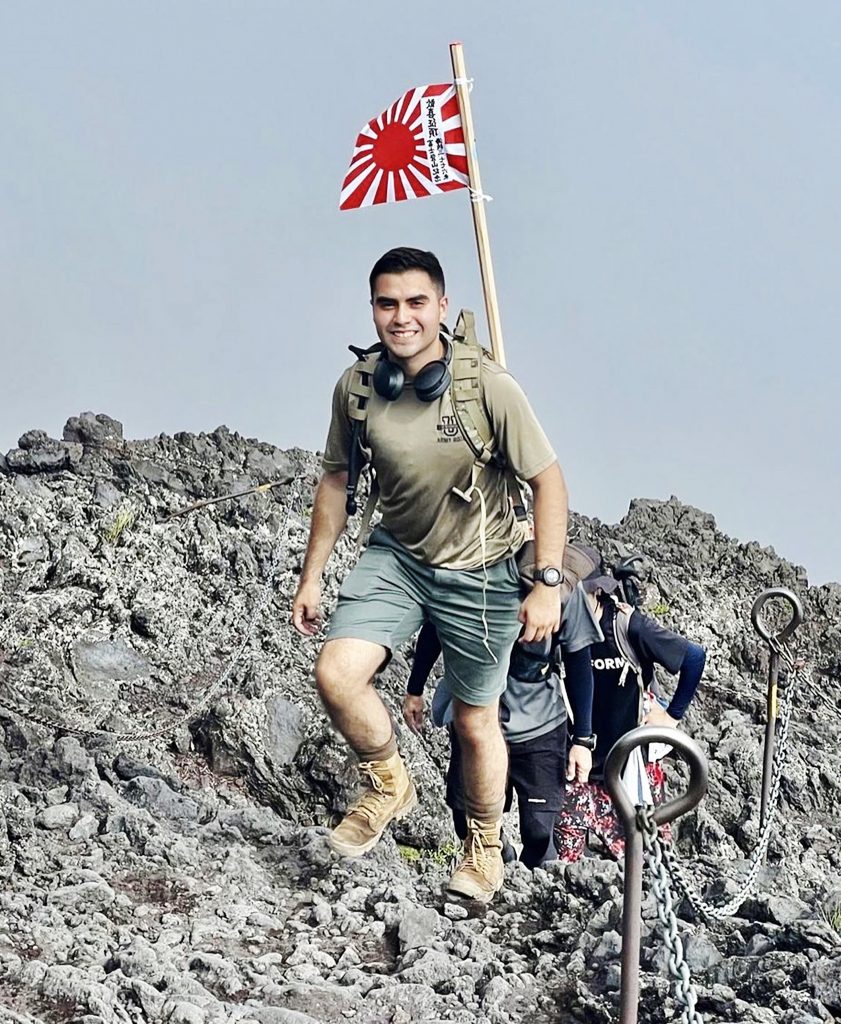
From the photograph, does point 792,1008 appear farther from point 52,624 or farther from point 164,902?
point 52,624

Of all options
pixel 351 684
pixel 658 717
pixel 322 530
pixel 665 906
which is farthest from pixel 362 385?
pixel 658 717

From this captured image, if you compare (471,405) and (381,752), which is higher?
(471,405)

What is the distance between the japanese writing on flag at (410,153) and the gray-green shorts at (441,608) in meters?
2.63

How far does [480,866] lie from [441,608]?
1277mm

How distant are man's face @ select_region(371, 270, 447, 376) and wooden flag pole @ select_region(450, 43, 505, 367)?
1163mm

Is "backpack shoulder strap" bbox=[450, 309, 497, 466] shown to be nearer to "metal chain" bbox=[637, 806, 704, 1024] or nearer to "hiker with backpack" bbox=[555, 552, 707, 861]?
"metal chain" bbox=[637, 806, 704, 1024]

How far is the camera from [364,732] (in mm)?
6129

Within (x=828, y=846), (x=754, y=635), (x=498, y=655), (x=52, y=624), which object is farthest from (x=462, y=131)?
(x=754, y=635)

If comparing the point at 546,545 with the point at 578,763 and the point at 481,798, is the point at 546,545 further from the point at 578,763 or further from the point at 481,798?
the point at 578,763

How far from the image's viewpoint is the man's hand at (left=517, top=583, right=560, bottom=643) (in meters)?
5.76

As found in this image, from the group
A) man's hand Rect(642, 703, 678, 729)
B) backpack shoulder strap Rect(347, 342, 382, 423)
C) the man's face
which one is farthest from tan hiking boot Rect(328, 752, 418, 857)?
man's hand Rect(642, 703, 678, 729)

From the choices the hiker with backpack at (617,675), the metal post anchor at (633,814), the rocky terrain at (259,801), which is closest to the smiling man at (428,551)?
the rocky terrain at (259,801)

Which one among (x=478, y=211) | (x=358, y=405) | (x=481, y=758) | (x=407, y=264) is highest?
(x=478, y=211)

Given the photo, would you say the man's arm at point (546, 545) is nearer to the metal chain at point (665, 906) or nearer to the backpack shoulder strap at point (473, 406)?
the backpack shoulder strap at point (473, 406)
